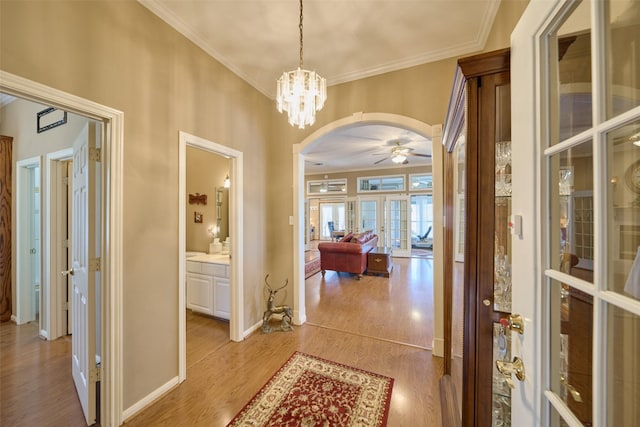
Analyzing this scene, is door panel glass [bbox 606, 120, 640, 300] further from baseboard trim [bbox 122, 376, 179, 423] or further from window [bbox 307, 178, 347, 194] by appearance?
window [bbox 307, 178, 347, 194]

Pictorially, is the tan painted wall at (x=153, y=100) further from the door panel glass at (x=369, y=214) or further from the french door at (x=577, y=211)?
the door panel glass at (x=369, y=214)

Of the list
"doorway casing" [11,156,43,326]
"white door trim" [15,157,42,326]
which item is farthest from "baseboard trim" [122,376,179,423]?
"white door trim" [15,157,42,326]

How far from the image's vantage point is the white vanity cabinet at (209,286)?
Answer: 301 cm

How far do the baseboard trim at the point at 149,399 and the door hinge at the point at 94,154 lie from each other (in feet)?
5.87

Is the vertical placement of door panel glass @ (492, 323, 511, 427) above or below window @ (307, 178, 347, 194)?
below

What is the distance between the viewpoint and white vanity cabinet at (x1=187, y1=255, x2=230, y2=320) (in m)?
3.01

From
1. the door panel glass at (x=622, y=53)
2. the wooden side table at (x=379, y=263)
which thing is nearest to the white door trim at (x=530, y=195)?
the door panel glass at (x=622, y=53)

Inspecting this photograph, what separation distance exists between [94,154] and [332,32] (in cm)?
216

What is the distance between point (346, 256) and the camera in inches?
205

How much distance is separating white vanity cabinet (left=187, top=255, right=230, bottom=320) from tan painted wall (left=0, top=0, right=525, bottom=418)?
0.40m

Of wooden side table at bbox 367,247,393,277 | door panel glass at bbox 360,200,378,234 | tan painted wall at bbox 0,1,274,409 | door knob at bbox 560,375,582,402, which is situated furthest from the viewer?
door panel glass at bbox 360,200,378,234

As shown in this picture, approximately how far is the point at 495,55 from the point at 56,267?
436cm

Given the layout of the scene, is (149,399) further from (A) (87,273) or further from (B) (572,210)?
(B) (572,210)

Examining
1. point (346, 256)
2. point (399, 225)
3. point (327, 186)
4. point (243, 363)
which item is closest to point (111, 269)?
point (243, 363)
